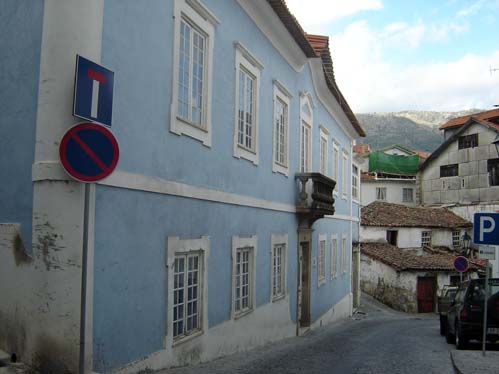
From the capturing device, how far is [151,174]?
727 cm

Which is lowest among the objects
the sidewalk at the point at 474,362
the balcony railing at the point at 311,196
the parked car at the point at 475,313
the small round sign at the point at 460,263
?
the sidewalk at the point at 474,362

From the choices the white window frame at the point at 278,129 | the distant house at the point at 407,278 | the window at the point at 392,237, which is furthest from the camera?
the window at the point at 392,237

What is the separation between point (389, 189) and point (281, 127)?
43.0 metres

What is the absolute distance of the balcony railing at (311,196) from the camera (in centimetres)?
1520

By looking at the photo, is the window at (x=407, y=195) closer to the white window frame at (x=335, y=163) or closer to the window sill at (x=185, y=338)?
the white window frame at (x=335, y=163)

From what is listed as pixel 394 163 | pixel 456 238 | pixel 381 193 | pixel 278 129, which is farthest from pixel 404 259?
pixel 278 129

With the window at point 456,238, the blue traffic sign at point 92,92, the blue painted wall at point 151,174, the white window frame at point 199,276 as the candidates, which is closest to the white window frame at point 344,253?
the blue painted wall at point 151,174

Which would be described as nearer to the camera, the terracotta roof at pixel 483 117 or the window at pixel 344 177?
the window at pixel 344 177

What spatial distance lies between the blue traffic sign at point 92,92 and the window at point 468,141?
4261 cm

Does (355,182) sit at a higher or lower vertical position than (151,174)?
higher

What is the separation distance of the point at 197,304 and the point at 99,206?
323 centimetres

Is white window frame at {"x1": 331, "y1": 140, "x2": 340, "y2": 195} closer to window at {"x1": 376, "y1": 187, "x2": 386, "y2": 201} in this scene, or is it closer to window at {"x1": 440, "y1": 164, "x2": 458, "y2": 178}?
window at {"x1": 440, "y1": 164, "x2": 458, "y2": 178}

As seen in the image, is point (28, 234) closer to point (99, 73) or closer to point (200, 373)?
point (99, 73)

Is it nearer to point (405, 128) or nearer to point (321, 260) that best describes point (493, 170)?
point (321, 260)
